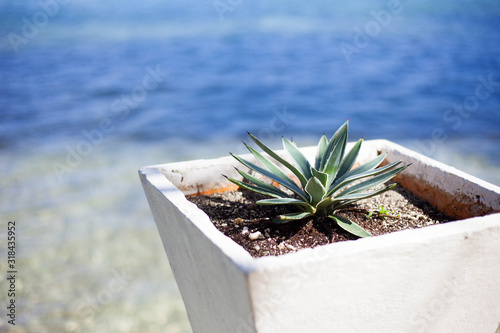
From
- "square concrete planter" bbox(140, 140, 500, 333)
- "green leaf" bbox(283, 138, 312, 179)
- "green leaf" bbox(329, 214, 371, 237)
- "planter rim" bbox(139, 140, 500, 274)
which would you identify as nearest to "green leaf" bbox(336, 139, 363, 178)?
"green leaf" bbox(283, 138, 312, 179)

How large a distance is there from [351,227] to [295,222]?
18cm

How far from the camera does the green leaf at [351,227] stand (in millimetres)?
A: 1336

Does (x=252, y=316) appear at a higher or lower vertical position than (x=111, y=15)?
higher

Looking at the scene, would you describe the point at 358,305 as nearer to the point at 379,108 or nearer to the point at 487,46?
the point at 379,108

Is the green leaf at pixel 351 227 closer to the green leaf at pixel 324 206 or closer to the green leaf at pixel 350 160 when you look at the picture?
the green leaf at pixel 324 206

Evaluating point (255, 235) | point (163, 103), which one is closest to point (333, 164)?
point (255, 235)

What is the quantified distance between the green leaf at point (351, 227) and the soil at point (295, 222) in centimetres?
4

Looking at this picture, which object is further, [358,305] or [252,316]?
[358,305]

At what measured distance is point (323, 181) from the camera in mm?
1409

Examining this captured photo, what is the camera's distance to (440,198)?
1.61 meters

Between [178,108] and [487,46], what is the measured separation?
22.7 feet

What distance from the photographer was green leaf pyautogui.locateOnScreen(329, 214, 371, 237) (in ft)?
4.38

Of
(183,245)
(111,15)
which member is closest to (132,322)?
(183,245)

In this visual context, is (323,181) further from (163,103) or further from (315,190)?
(163,103)
